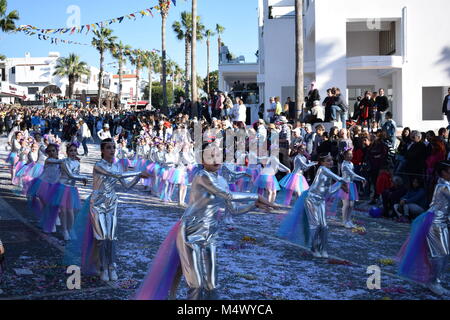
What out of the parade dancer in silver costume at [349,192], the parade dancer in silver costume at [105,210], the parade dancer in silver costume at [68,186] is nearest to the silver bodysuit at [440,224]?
the parade dancer in silver costume at [349,192]

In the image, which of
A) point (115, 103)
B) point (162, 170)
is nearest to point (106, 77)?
point (115, 103)

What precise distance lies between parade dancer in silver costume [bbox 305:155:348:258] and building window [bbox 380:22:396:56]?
60.6 ft

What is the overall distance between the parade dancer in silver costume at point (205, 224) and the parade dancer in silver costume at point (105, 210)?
7.69ft

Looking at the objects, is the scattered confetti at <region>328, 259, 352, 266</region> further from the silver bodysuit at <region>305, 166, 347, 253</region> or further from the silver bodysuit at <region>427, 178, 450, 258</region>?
Result: the silver bodysuit at <region>427, 178, 450, 258</region>

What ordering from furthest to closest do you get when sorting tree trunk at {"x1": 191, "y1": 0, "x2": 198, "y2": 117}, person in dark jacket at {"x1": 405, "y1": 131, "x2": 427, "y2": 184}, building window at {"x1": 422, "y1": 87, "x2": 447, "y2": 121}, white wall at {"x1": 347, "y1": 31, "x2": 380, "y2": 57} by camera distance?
tree trunk at {"x1": 191, "y1": 0, "x2": 198, "y2": 117} → white wall at {"x1": 347, "y1": 31, "x2": 380, "y2": 57} → building window at {"x1": 422, "y1": 87, "x2": 447, "y2": 121} → person in dark jacket at {"x1": 405, "y1": 131, "x2": 427, "y2": 184}

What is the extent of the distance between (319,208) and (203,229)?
4293mm

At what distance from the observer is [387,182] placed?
44.9ft

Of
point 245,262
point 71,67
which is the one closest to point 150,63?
point 71,67

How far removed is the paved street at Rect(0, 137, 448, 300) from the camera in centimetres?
720

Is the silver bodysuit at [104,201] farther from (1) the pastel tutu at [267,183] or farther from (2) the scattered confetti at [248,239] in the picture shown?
(1) the pastel tutu at [267,183]

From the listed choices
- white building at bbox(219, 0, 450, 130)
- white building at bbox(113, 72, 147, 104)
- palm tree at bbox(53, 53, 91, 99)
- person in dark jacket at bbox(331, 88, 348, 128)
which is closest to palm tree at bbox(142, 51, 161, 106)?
palm tree at bbox(53, 53, 91, 99)

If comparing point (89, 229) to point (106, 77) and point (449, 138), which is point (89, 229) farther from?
point (106, 77)

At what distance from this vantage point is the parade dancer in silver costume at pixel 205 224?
217 inches
